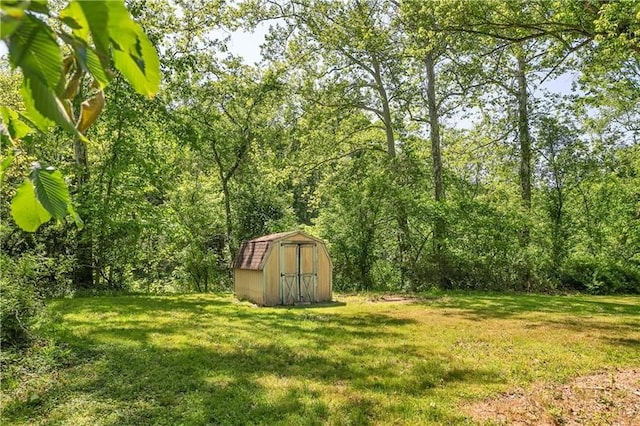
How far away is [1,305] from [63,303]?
5755 millimetres

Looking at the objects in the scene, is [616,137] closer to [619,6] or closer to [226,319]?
[619,6]

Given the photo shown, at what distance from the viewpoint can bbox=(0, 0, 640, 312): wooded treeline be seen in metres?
14.2

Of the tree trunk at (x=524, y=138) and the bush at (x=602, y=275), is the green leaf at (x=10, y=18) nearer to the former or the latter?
the bush at (x=602, y=275)

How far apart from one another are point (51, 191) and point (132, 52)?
386 millimetres

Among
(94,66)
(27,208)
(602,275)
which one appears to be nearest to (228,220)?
(602,275)

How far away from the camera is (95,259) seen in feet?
46.4

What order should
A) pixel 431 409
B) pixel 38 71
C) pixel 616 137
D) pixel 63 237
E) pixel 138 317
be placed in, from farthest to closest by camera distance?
pixel 616 137, pixel 63 237, pixel 138 317, pixel 431 409, pixel 38 71

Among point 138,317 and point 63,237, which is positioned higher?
point 63,237

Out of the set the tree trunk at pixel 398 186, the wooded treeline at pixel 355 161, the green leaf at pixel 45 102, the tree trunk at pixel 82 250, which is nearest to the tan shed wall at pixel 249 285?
the wooded treeline at pixel 355 161

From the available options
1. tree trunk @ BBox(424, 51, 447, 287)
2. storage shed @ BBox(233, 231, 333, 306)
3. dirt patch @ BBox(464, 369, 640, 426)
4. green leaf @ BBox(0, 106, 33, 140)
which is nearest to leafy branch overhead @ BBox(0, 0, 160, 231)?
green leaf @ BBox(0, 106, 33, 140)

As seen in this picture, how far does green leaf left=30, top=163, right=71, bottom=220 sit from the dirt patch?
456cm

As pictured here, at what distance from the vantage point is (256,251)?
1305cm

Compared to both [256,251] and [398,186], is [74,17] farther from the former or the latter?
[398,186]

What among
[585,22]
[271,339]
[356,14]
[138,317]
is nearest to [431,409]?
[271,339]
